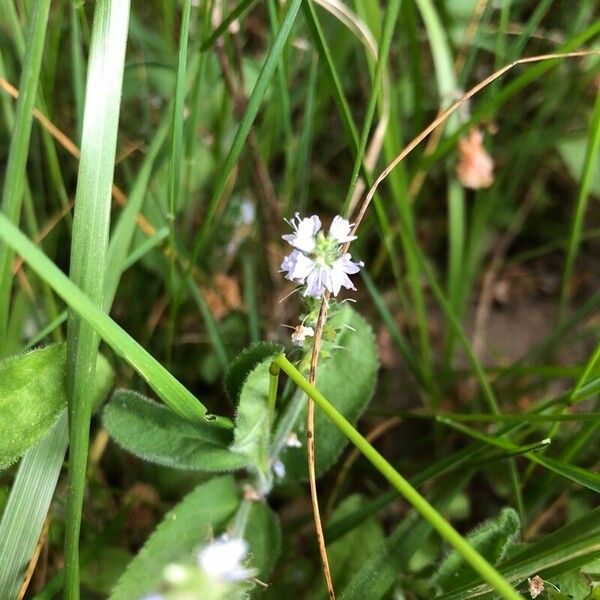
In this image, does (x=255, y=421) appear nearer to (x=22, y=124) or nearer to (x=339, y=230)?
(x=339, y=230)

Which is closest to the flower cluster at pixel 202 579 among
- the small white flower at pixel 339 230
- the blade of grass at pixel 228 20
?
the small white flower at pixel 339 230

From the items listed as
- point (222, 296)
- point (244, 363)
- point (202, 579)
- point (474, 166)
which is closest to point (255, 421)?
point (244, 363)

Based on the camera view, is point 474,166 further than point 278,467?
Yes

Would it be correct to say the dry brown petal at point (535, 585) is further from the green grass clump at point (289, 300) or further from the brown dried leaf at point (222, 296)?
the brown dried leaf at point (222, 296)

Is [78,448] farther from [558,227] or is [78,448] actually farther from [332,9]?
[558,227]

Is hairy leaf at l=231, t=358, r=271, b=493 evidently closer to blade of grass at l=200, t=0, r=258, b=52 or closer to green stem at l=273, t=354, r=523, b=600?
green stem at l=273, t=354, r=523, b=600

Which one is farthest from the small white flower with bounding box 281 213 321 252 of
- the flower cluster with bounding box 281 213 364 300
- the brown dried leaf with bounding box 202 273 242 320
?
the brown dried leaf with bounding box 202 273 242 320

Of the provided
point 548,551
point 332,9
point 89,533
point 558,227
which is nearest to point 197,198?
point 332,9
